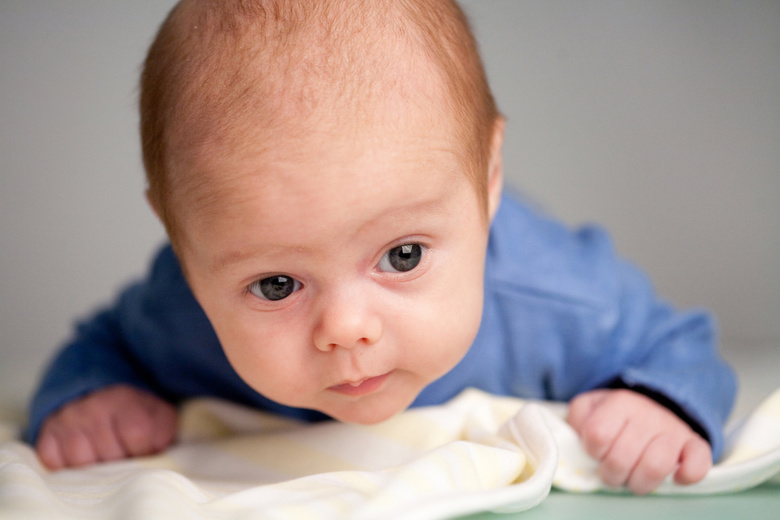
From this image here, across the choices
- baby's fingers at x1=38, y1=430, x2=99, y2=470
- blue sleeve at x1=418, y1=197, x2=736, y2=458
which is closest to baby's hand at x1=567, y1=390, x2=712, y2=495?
blue sleeve at x1=418, y1=197, x2=736, y2=458

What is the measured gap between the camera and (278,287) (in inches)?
30.7

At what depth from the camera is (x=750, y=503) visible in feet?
2.57

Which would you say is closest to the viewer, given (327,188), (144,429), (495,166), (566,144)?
(327,188)

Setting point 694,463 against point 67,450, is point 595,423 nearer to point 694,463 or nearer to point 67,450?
point 694,463

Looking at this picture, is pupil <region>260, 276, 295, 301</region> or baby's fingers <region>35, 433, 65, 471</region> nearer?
pupil <region>260, 276, 295, 301</region>

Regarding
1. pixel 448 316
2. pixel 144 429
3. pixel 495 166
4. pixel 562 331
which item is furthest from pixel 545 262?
pixel 144 429

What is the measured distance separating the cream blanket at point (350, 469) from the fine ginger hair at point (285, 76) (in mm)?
259

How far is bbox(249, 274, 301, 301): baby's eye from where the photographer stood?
2.54 ft

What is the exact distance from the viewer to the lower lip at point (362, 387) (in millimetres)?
814

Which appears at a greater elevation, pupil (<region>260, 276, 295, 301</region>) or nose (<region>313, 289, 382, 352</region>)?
pupil (<region>260, 276, 295, 301</region>)

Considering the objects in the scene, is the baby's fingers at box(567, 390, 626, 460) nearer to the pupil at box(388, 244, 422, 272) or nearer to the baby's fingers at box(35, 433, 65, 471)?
the pupil at box(388, 244, 422, 272)

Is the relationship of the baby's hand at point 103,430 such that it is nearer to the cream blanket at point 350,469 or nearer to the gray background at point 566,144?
the cream blanket at point 350,469

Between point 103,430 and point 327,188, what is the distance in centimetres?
56

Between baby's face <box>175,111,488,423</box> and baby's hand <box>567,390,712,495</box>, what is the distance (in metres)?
0.19
